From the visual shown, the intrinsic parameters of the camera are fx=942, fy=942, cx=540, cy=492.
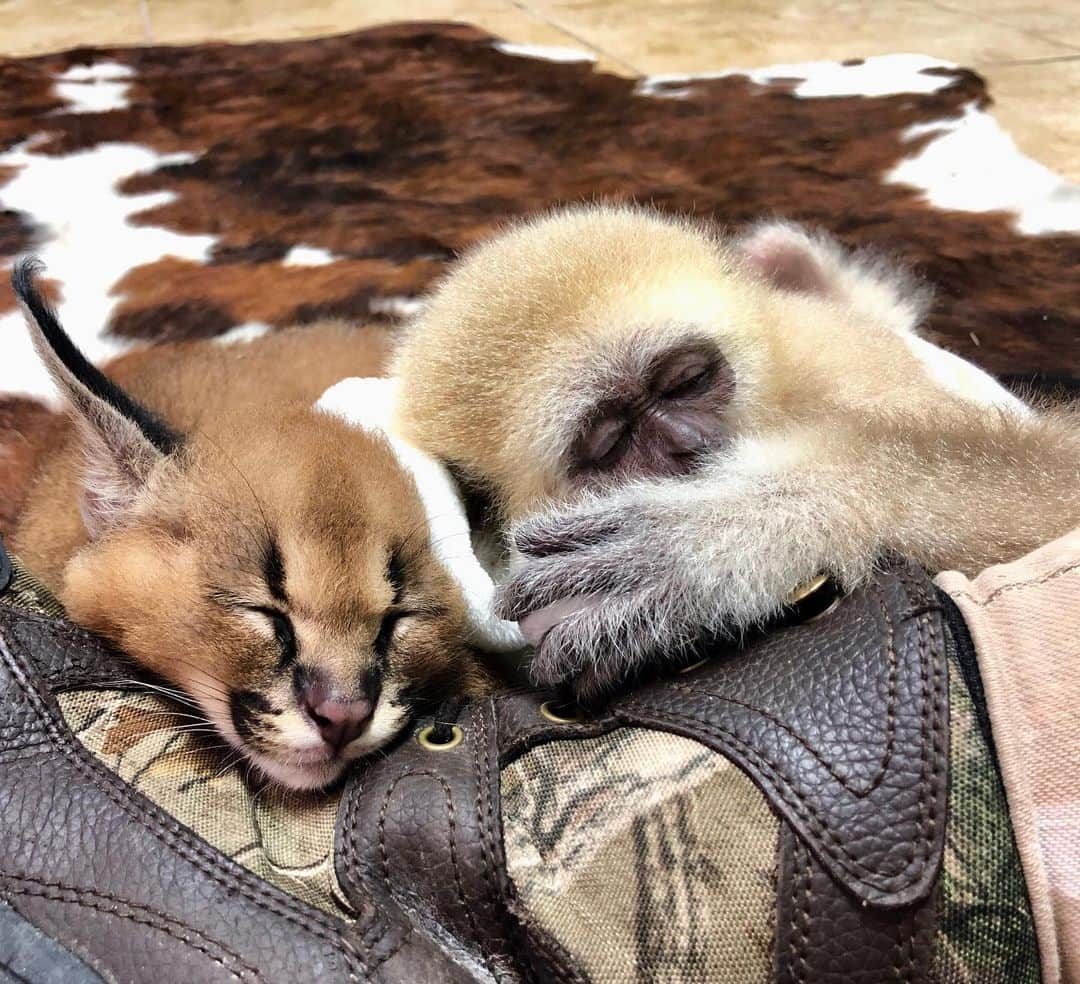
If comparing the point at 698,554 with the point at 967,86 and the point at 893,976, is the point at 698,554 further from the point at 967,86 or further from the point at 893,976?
the point at 967,86

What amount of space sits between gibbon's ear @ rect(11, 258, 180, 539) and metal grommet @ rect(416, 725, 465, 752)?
0.51 m

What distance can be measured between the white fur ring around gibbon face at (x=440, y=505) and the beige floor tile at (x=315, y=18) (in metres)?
1.89

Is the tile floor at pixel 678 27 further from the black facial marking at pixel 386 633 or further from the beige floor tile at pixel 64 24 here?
the black facial marking at pixel 386 633

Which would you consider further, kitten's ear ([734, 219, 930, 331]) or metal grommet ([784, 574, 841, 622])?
kitten's ear ([734, 219, 930, 331])

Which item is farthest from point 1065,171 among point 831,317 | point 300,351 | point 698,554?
point 300,351

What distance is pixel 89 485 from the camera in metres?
1.29

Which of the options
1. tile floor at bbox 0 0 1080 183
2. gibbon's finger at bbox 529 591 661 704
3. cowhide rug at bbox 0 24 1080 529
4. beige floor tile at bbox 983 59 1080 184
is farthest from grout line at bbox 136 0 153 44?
gibbon's finger at bbox 529 591 661 704

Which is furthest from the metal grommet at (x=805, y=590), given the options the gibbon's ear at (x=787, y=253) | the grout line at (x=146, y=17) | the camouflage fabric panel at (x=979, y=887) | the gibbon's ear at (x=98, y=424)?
the grout line at (x=146, y=17)

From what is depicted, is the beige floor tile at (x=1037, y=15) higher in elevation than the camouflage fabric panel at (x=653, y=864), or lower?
higher

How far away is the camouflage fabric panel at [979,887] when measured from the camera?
2.84 feet

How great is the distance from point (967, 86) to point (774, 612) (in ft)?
6.78

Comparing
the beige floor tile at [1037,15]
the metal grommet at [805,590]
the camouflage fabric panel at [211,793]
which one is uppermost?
the beige floor tile at [1037,15]

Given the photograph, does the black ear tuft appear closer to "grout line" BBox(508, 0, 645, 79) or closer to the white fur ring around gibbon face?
the white fur ring around gibbon face

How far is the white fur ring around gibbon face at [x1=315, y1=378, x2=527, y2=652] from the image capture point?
1344 mm
